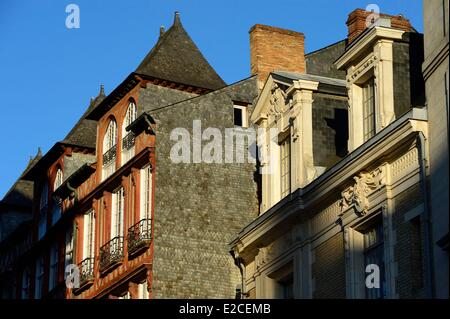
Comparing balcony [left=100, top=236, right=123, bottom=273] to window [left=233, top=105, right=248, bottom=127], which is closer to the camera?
balcony [left=100, top=236, right=123, bottom=273]

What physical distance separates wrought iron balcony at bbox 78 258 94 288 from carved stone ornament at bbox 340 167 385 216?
13.8 metres

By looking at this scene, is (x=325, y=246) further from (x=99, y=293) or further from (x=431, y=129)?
(x=99, y=293)

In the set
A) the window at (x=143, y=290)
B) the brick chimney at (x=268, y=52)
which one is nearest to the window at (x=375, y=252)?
the window at (x=143, y=290)

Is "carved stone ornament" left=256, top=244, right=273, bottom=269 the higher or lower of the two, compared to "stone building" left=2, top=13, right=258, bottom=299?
lower

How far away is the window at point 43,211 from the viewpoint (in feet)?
160

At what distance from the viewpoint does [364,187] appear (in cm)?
3017

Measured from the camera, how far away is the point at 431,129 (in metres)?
27.9

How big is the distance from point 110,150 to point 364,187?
14685 millimetres

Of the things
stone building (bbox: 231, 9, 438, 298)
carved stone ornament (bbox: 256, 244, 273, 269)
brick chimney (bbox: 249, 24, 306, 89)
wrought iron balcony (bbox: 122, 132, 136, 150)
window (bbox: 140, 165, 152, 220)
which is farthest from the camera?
brick chimney (bbox: 249, 24, 306, 89)

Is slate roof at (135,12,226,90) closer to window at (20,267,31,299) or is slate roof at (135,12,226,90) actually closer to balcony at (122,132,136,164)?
balcony at (122,132,136,164)

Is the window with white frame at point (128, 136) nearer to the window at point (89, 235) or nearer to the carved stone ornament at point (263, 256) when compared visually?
the window at point (89, 235)

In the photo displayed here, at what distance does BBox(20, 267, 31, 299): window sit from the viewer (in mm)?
49406

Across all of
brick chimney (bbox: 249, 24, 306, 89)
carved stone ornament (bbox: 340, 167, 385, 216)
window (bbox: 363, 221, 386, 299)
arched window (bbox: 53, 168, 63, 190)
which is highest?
brick chimney (bbox: 249, 24, 306, 89)

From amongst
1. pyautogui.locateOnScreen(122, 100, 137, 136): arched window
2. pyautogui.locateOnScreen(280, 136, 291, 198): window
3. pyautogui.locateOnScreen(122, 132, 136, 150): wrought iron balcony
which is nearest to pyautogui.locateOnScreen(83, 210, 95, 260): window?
pyautogui.locateOnScreen(122, 132, 136, 150): wrought iron balcony
